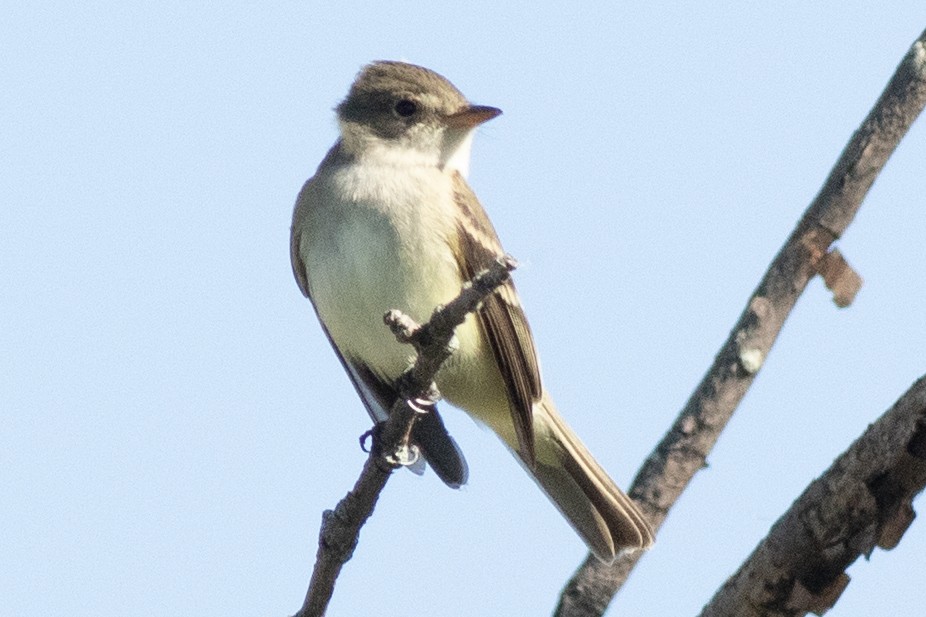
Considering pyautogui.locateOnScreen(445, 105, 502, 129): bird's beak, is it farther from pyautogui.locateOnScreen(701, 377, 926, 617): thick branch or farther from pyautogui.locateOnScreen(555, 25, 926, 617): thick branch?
pyautogui.locateOnScreen(701, 377, 926, 617): thick branch

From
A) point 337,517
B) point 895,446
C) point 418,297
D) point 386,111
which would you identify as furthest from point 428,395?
point 386,111

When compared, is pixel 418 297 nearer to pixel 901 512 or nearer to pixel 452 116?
pixel 452 116

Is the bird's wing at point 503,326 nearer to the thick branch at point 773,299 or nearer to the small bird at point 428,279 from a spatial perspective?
the small bird at point 428,279

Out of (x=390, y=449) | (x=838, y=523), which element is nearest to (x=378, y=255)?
(x=390, y=449)

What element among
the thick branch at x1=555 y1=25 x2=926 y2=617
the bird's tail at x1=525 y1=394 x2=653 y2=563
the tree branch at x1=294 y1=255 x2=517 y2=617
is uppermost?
the thick branch at x1=555 y1=25 x2=926 y2=617

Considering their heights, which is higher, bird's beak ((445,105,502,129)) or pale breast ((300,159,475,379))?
bird's beak ((445,105,502,129))

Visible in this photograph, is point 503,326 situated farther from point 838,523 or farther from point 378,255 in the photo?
point 838,523

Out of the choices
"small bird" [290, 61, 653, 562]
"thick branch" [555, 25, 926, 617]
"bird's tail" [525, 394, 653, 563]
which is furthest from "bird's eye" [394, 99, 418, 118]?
"thick branch" [555, 25, 926, 617]
